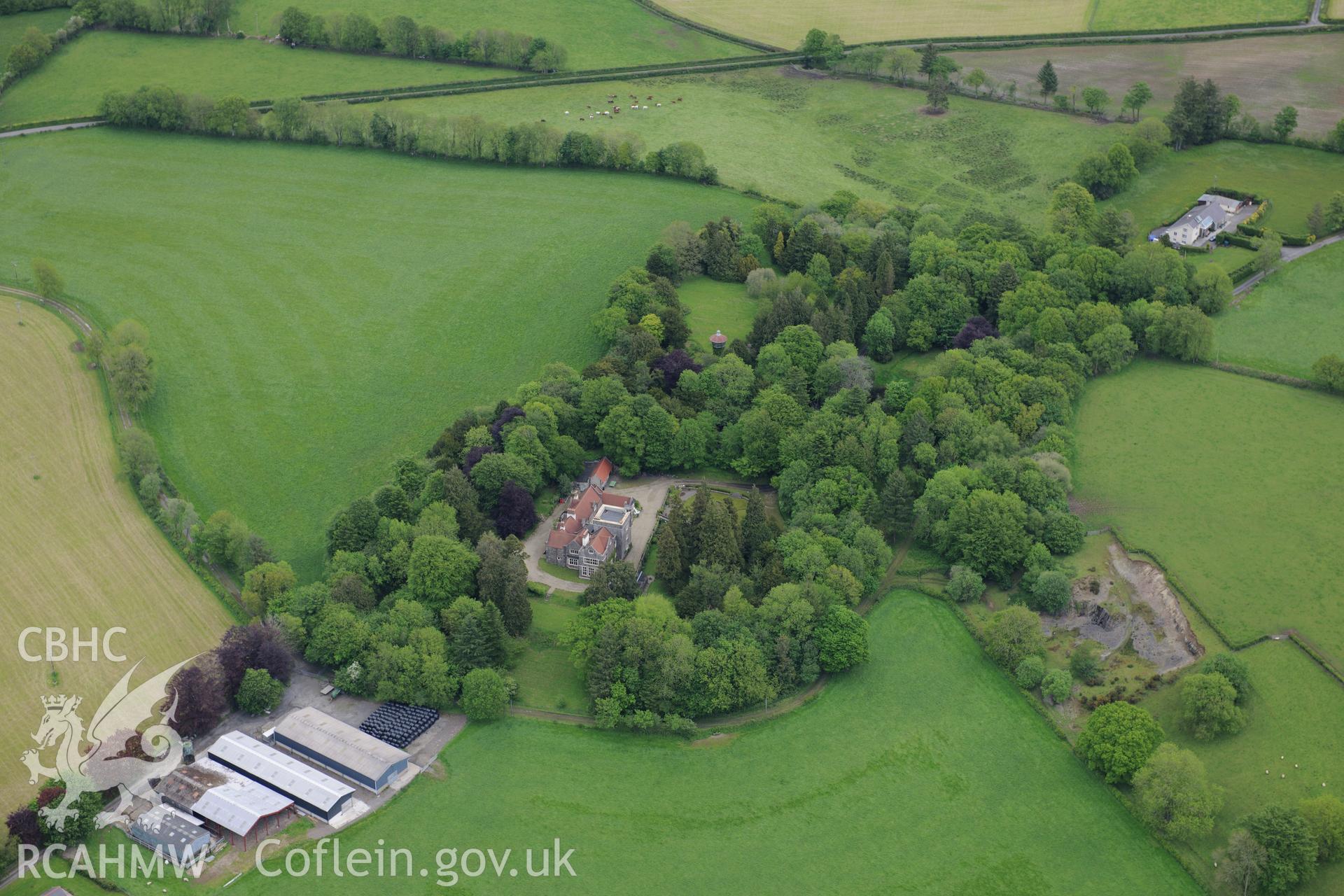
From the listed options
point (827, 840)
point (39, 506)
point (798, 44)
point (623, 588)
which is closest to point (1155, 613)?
point (827, 840)

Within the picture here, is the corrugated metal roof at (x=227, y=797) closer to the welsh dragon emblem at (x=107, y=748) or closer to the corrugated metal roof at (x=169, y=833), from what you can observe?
the corrugated metal roof at (x=169, y=833)

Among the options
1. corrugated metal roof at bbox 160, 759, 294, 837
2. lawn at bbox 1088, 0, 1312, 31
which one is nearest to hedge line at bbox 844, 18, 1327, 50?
lawn at bbox 1088, 0, 1312, 31

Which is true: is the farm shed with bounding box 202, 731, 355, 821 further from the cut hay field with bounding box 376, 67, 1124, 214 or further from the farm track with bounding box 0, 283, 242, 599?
the cut hay field with bounding box 376, 67, 1124, 214

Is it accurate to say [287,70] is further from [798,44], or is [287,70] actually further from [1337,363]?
[1337,363]

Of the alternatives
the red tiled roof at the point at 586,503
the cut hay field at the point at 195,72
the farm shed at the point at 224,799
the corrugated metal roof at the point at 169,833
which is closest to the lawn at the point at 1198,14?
the cut hay field at the point at 195,72

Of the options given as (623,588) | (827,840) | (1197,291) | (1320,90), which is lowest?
(827,840)

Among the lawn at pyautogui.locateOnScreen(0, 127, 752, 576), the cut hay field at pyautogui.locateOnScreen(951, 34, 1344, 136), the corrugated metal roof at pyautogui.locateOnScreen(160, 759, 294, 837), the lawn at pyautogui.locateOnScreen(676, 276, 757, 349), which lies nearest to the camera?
the corrugated metal roof at pyautogui.locateOnScreen(160, 759, 294, 837)

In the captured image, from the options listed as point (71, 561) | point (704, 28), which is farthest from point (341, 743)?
point (704, 28)
